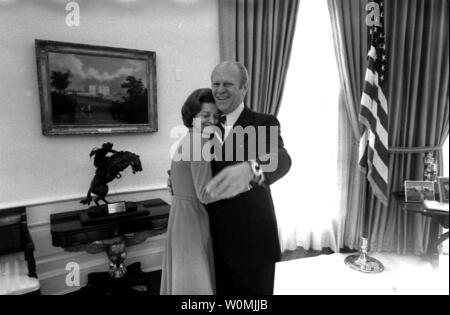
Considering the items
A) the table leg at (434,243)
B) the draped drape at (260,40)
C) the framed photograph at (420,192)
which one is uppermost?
the draped drape at (260,40)

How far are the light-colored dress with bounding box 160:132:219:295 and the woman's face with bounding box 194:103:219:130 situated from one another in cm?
6

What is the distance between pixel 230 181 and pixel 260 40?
6.59ft

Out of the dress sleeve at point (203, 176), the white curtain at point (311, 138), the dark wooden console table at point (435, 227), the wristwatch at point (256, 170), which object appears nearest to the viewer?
the dark wooden console table at point (435, 227)

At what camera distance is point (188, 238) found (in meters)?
0.93

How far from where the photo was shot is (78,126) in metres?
2.08

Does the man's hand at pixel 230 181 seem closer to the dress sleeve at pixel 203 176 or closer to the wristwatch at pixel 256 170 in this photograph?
the wristwatch at pixel 256 170

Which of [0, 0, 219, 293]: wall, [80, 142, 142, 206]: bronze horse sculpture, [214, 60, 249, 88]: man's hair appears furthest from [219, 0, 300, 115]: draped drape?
[214, 60, 249, 88]: man's hair

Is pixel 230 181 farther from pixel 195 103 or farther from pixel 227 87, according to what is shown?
pixel 227 87

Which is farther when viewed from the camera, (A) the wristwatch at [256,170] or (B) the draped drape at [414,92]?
(A) the wristwatch at [256,170]

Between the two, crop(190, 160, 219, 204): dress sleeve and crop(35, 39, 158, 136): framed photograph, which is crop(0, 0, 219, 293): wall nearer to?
crop(35, 39, 158, 136): framed photograph

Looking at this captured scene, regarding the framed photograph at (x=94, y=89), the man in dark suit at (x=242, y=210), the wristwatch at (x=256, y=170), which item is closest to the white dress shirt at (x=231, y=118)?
the man in dark suit at (x=242, y=210)

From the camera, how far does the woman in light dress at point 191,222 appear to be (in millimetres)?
922

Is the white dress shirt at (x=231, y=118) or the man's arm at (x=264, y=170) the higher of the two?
the white dress shirt at (x=231, y=118)

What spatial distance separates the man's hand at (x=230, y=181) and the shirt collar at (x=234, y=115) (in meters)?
0.36
